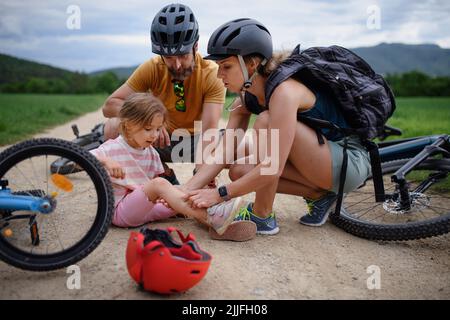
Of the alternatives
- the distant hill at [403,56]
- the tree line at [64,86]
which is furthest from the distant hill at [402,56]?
the tree line at [64,86]

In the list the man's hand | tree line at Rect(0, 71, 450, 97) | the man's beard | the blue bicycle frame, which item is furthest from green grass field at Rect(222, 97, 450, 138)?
tree line at Rect(0, 71, 450, 97)

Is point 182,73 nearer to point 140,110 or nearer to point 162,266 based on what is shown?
point 140,110

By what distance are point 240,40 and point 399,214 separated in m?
1.92

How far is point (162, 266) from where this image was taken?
2154 mm

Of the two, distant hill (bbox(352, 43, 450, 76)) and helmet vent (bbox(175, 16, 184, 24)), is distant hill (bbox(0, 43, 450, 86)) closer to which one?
distant hill (bbox(352, 43, 450, 76))

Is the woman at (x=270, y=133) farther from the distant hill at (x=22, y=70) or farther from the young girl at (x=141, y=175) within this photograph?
the distant hill at (x=22, y=70)

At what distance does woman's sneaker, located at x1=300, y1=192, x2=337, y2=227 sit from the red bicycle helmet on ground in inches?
56.4

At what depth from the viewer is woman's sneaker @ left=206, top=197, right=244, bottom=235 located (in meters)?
2.98

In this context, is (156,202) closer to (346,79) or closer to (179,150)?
(179,150)

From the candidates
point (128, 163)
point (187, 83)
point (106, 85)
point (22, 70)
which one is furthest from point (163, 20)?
point (22, 70)

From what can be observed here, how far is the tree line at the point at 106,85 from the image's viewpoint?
43.9 meters

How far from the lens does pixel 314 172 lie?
3.20m

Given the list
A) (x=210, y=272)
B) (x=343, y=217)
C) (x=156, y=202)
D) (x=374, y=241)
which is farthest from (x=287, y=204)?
(x=210, y=272)
